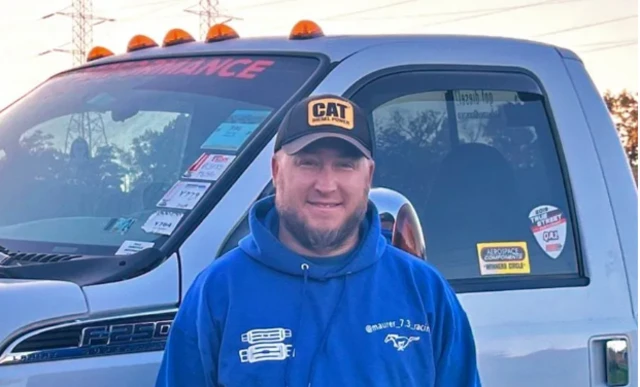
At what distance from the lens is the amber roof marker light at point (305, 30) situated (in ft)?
11.0

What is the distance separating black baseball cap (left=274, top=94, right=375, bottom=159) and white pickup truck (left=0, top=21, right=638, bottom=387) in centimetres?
39

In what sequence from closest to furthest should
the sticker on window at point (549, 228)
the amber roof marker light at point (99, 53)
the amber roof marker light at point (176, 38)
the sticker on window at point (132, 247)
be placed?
the sticker on window at point (132, 247) → the sticker on window at point (549, 228) → the amber roof marker light at point (176, 38) → the amber roof marker light at point (99, 53)

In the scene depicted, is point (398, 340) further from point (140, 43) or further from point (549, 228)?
point (140, 43)

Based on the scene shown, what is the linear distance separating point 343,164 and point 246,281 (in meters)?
0.33

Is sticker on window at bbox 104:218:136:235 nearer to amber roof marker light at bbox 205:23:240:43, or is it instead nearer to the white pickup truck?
the white pickup truck

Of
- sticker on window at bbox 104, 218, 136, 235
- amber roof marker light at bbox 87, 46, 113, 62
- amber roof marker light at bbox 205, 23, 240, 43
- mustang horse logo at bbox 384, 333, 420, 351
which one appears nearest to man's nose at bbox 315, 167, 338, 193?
mustang horse logo at bbox 384, 333, 420, 351

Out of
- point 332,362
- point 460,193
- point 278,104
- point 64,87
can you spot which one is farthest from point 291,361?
point 64,87

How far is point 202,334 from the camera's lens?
219 cm

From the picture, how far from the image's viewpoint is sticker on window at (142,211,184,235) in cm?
267

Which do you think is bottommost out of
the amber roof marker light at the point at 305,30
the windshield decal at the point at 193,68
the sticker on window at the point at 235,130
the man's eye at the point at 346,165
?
the man's eye at the point at 346,165

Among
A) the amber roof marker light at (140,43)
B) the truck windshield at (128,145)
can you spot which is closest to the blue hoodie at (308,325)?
the truck windshield at (128,145)

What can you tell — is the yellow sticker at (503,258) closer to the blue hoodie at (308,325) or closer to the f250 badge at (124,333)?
the blue hoodie at (308,325)

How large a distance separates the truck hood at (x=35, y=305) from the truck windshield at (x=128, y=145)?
0.30m

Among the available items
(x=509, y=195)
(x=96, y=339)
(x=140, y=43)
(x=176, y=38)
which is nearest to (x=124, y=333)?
(x=96, y=339)
